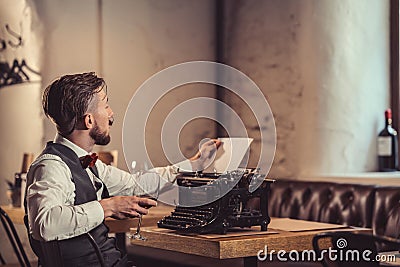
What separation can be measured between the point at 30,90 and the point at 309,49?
6.57 ft

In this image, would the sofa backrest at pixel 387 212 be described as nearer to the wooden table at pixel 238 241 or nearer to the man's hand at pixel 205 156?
the wooden table at pixel 238 241

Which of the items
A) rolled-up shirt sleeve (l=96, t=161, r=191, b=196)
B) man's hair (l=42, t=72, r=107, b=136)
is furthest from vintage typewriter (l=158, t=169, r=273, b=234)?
man's hair (l=42, t=72, r=107, b=136)

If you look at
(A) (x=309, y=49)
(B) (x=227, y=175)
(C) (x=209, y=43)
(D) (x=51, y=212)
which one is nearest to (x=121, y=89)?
(C) (x=209, y=43)

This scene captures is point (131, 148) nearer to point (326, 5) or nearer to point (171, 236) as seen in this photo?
point (326, 5)

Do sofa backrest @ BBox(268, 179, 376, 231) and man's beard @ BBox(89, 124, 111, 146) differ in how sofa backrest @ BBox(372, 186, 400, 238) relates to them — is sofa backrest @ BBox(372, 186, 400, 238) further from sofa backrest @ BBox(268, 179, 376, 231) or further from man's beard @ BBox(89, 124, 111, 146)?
man's beard @ BBox(89, 124, 111, 146)

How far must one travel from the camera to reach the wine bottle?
5461mm

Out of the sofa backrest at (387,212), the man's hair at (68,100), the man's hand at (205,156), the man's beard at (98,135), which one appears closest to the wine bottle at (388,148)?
the sofa backrest at (387,212)

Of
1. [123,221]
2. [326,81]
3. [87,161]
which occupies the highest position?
[326,81]

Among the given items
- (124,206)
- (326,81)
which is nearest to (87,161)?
(124,206)

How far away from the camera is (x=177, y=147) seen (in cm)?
612

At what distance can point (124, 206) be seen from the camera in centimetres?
283

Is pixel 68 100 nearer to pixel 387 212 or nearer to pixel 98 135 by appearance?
pixel 98 135

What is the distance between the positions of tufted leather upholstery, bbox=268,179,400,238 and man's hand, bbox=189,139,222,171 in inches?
54.2

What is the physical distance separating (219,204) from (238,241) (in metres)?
0.25
